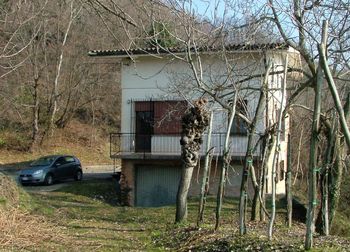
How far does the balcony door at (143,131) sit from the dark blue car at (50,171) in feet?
20.6

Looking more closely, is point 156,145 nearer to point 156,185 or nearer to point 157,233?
point 156,185

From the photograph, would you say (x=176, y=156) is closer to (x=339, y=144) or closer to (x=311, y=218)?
(x=339, y=144)

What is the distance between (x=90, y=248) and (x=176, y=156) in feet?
50.7

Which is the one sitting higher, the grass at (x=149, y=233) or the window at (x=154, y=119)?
the window at (x=154, y=119)

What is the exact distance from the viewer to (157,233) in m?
12.8

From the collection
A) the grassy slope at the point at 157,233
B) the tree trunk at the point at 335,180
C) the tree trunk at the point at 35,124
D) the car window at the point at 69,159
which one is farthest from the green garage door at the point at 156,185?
the tree trunk at the point at 35,124

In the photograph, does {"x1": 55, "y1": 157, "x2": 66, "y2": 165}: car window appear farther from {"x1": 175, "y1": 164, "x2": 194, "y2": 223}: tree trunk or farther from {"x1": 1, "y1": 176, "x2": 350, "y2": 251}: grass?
{"x1": 175, "y1": 164, "x2": 194, "y2": 223}: tree trunk

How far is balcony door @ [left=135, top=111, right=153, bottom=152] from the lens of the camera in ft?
88.5

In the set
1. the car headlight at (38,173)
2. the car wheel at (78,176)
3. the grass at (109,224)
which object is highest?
the grass at (109,224)

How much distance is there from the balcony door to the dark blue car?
20.6 ft

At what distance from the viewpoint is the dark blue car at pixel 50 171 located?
30.2m

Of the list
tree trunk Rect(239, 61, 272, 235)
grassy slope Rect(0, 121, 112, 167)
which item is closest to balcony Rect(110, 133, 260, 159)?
tree trunk Rect(239, 61, 272, 235)

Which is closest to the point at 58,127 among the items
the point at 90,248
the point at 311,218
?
the point at 90,248

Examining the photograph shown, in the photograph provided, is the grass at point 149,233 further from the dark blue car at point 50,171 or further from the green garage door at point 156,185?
the dark blue car at point 50,171
